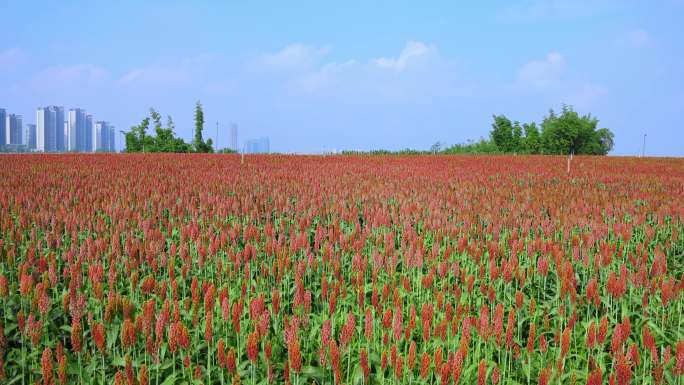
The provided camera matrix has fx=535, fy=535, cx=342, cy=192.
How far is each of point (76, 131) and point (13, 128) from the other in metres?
19.9

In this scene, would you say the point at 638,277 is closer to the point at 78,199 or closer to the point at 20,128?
the point at 78,199

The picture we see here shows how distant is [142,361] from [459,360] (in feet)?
6.69

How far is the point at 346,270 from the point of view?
5.48m

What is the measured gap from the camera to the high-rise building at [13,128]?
172750 mm

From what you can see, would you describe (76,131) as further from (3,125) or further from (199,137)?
(199,137)

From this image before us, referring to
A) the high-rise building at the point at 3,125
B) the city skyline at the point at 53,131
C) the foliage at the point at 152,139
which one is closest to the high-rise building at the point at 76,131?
the city skyline at the point at 53,131

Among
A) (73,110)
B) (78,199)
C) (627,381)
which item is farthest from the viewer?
(73,110)

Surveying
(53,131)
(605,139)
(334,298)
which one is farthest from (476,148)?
(53,131)

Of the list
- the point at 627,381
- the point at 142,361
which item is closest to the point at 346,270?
→ the point at 142,361

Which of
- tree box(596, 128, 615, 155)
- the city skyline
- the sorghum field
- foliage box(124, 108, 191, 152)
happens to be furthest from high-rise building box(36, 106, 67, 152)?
the sorghum field

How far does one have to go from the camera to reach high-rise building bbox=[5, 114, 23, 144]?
173 metres

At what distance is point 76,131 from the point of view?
616 ft

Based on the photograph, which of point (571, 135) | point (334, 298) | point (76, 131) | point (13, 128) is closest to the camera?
point (334, 298)

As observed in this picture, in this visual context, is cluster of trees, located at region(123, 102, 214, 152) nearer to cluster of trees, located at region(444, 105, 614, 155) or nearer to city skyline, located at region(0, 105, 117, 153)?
cluster of trees, located at region(444, 105, 614, 155)
